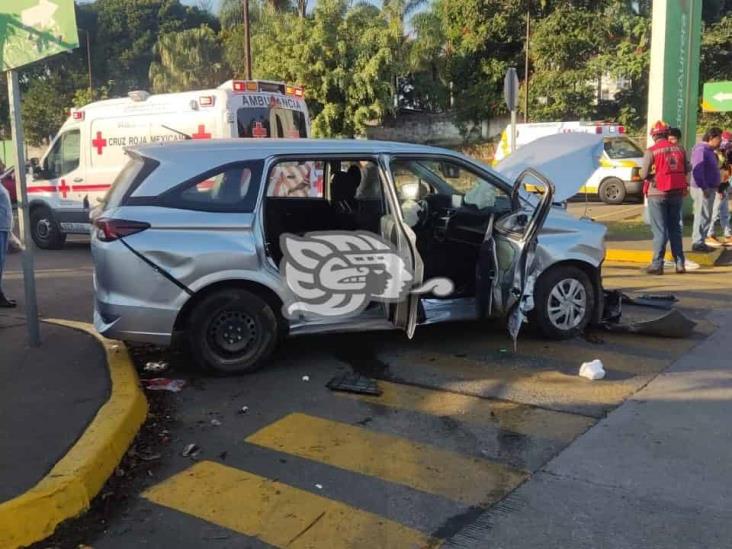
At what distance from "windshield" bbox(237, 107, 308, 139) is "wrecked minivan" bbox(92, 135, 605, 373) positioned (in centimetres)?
Result: 498

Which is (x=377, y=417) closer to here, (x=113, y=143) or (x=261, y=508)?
(x=261, y=508)

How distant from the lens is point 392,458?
4.13m

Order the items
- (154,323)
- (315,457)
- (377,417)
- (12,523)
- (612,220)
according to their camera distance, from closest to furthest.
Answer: (12,523) → (315,457) → (377,417) → (154,323) → (612,220)

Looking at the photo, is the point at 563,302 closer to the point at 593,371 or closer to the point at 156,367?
the point at 593,371

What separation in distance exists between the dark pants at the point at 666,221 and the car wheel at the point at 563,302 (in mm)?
3489

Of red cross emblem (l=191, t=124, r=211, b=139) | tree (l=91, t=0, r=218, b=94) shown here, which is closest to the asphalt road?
red cross emblem (l=191, t=124, r=211, b=139)

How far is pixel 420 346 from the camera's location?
20.6 ft

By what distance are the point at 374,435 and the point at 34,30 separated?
3.95 metres

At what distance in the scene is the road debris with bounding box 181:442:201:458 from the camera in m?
4.24

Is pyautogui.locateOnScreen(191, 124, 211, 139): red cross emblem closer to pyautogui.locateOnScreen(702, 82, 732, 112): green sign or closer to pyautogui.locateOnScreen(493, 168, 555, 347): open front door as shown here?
pyautogui.locateOnScreen(493, 168, 555, 347): open front door

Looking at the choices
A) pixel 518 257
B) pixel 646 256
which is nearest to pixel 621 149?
pixel 646 256

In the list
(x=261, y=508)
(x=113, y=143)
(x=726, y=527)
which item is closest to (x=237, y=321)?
(x=261, y=508)

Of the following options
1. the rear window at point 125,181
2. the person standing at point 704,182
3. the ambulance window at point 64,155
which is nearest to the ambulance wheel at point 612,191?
the person standing at point 704,182

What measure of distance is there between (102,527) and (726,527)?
111 inches
